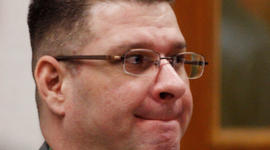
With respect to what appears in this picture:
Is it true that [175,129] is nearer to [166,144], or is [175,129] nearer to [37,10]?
[166,144]

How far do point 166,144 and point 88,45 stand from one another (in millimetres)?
316

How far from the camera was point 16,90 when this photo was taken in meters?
1.52

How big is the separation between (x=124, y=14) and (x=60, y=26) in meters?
0.18

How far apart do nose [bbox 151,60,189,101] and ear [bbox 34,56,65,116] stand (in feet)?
0.81

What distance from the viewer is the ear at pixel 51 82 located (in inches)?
42.9

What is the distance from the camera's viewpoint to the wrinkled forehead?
105cm

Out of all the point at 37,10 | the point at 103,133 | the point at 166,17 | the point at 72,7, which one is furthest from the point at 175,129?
the point at 37,10

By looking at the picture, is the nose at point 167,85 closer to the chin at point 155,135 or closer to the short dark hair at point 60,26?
the chin at point 155,135

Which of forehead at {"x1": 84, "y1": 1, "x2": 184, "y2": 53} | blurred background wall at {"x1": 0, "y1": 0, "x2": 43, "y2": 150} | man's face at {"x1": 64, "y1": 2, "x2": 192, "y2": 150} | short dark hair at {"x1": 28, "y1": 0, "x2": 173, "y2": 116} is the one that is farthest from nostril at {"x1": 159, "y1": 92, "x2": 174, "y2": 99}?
blurred background wall at {"x1": 0, "y1": 0, "x2": 43, "y2": 150}

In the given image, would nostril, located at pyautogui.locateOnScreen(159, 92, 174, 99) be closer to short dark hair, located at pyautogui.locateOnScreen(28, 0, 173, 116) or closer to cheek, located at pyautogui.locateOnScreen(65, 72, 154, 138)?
cheek, located at pyautogui.locateOnScreen(65, 72, 154, 138)

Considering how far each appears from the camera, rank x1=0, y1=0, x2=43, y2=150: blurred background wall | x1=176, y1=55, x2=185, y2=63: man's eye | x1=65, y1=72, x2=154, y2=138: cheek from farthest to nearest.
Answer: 1. x1=0, y1=0, x2=43, y2=150: blurred background wall
2. x1=176, y1=55, x2=185, y2=63: man's eye
3. x1=65, y1=72, x2=154, y2=138: cheek

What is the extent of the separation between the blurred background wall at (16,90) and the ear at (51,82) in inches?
16.3

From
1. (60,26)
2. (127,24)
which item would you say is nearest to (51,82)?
(60,26)

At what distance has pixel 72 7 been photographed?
3.59 ft
